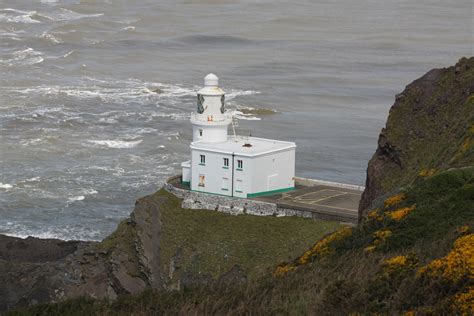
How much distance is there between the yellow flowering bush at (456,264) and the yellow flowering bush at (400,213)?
138 inches

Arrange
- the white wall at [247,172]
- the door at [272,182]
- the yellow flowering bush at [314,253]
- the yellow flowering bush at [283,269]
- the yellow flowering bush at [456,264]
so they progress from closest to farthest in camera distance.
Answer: the yellow flowering bush at [456,264], the yellow flowering bush at [283,269], the yellow flowering bush at [314,253], the white wall at [247,172], the door at [272,182]

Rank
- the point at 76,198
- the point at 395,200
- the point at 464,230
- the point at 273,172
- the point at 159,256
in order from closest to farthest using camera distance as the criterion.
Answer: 1. the point at 464,230
2. the point at 395,200
3. the point at 159,256
4. the point at 273,172
5. the point at 76,198

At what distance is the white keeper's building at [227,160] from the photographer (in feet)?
104

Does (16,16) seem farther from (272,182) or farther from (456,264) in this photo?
(456,264)

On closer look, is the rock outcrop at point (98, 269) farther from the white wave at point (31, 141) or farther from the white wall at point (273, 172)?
the white wave at point (31, 141)

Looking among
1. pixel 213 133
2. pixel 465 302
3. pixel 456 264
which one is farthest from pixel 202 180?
pixel 465 302

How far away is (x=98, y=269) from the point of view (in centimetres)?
2919

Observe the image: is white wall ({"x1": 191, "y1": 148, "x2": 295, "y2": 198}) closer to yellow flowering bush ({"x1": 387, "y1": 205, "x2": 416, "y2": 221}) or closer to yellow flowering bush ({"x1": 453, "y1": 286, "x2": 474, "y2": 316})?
yellow flowering bush ({"x1": 387, "y1": 205, "x2": 416, "y2": 221})

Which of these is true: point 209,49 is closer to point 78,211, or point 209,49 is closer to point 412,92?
point 78,211

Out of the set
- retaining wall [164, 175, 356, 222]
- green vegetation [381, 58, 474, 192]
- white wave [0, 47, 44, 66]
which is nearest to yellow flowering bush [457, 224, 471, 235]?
green vegetation [381, 58, 474, 192]

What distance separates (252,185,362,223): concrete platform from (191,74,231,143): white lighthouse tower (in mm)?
2731

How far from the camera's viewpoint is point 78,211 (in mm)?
37281

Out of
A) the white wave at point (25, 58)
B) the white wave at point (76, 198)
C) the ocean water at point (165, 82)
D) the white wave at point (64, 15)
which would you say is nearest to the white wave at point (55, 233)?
the ocean water at point (165, 82)

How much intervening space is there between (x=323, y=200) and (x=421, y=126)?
414 cm
